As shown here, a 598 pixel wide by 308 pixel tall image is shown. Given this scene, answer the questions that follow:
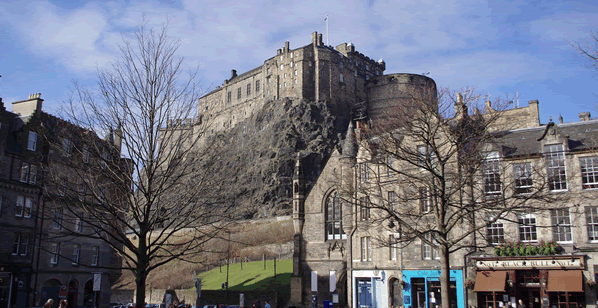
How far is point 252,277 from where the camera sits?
1831 inches

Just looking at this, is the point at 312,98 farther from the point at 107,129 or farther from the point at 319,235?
the point at 107,129

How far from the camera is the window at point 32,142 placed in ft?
102

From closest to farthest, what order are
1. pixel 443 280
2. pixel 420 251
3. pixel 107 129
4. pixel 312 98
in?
pixel 107 129
pixel 443 280
pixel 420 251
pixel 312 98

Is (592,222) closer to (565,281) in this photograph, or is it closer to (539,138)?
(565,281)

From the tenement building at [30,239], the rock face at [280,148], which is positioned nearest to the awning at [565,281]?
the tenement building at [30,239]

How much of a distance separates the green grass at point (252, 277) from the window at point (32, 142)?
20.2 metres

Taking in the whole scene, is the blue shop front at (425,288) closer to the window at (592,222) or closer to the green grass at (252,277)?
the window at (592,222)

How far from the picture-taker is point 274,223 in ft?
208

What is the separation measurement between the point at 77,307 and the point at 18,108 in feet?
47.6

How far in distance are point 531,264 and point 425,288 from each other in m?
5.85

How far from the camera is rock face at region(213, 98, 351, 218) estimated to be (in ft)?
243

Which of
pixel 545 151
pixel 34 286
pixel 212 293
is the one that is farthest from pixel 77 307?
pixel 545 151

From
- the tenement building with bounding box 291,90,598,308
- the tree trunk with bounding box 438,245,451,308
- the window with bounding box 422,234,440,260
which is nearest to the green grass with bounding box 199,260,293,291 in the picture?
the tenement building with bounding box 291,90,598,308

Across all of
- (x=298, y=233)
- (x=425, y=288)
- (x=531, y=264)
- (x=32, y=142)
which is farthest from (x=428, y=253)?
(x=32, y=142)
